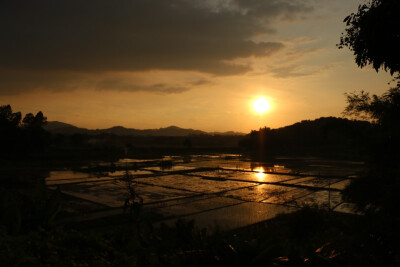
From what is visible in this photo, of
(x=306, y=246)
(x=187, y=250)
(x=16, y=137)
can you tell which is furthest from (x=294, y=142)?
(x=187, y=250)

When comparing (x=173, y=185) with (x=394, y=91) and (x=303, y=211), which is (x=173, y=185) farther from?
(x=394, y=91)

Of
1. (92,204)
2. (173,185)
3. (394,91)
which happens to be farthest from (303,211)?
(173,185)

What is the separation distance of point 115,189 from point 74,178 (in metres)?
7.50

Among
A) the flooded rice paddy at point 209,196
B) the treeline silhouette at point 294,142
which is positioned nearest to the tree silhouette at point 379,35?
the flooded rice paddy at point 209,196

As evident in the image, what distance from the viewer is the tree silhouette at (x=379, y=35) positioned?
546cm

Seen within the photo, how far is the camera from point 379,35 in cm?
568

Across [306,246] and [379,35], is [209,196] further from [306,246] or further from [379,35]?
[379,35]

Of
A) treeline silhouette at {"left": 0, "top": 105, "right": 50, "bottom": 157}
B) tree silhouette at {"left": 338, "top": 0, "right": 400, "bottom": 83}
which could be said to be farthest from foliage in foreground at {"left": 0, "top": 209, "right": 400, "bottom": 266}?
treeline silhouette at {"left": 0, "top": 105, "right": 50, "bottom": 157}

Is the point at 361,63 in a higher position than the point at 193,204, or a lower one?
higher

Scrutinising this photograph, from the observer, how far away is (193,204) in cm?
1653

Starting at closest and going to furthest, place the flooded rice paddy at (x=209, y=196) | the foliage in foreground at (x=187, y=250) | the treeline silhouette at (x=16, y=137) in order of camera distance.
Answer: the foliage in foreground at (x=187, y=250) → the flooded rice paddy at (x=209, y=196) → the treeline silhouette at (x=16, y=137)

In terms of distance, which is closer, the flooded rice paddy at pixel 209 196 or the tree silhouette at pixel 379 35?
the tree silhouette at pixel 379 35

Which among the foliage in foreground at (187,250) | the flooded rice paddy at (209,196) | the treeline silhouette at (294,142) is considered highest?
the treeline silhouette at (294,142)

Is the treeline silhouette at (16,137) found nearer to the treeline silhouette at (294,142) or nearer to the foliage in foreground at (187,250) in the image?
the treeline silhouette at (294,142)
